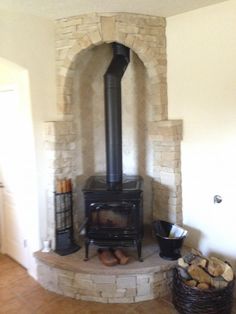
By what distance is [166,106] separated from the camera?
3.17 meters

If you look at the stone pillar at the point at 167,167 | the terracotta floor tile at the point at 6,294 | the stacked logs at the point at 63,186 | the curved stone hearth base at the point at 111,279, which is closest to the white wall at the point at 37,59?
the stacked logs at the point at 63,186

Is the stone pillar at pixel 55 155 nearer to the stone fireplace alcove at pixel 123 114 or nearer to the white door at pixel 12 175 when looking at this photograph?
the stone fireplace alcove at pixel 123 114

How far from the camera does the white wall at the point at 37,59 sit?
2760 mm

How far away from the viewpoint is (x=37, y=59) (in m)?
2.97

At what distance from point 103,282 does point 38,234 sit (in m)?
0.87

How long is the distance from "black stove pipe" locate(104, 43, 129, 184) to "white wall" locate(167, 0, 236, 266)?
517mm

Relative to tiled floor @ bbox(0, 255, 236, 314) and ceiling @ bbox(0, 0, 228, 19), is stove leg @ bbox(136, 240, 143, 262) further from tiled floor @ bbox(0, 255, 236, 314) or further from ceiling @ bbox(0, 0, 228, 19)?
ceiling @ bbox(0, 0, 228, 19)

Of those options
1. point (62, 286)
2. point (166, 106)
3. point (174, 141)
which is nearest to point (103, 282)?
point (62, 286)

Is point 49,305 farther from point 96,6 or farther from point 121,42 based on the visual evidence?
point 96,6

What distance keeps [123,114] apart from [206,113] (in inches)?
41.3

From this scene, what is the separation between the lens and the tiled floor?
2.68 m

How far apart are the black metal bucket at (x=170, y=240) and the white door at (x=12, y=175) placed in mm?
1512

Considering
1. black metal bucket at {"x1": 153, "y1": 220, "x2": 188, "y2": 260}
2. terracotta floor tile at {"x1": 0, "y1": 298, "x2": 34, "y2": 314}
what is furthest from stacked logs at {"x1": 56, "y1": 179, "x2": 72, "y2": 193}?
terracotta floor tile at {"x1": 0, "y1": 298, "x2": 34, "y2": 314}

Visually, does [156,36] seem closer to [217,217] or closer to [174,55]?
[174,55]
